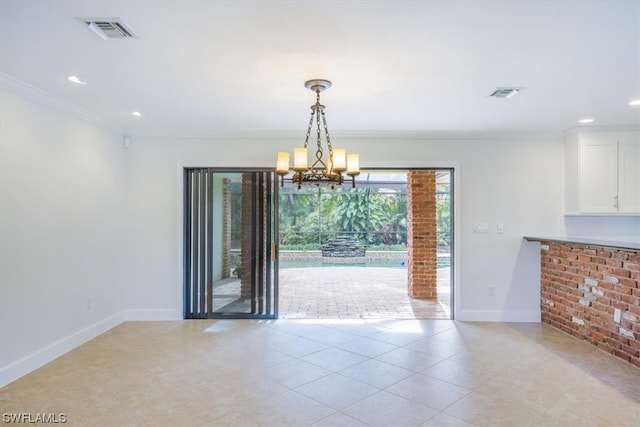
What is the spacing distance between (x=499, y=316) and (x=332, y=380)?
2844 mm

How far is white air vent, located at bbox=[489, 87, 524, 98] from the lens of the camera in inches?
123

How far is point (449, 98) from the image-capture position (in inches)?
134

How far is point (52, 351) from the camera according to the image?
3463 millimetres

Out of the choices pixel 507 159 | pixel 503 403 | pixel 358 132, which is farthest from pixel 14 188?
pixel 507 159

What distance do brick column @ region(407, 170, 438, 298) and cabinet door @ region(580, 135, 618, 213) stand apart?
2.05 m

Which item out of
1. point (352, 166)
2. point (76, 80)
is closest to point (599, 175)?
point (352, 166)

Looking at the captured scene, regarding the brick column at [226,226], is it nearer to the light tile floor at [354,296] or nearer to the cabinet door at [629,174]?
the light tile floor at [354,296]

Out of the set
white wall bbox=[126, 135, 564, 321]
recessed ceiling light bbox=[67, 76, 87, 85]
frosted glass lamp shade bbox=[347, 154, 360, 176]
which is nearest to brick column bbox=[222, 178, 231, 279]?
white wall bbox=[126, 135, 564, 321]

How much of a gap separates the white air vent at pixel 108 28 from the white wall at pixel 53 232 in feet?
4.75

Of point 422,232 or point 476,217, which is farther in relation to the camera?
point 422,232

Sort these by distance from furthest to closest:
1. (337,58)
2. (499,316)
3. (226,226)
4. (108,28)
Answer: (226,226) < (499,316) < (337,58) < (108,28)

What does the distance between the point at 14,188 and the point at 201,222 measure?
210cm

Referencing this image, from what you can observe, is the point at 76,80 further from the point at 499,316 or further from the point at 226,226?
the point at 499,316

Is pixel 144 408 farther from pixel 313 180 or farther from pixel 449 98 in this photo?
pixel 449 98
